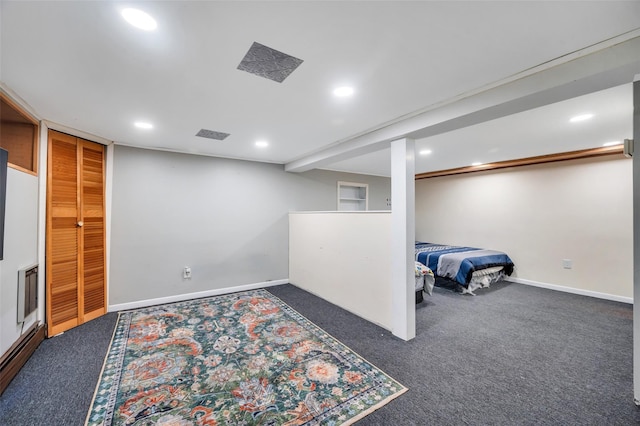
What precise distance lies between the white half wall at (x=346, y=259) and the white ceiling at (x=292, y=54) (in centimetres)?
136

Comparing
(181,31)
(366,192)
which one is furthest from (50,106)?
(366,192)

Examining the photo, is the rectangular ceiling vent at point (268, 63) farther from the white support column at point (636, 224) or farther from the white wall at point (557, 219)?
the white wall at point (557, 219)

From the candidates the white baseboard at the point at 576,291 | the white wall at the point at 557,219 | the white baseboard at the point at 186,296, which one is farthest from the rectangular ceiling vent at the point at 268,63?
the white baseboard at the point at 576,291

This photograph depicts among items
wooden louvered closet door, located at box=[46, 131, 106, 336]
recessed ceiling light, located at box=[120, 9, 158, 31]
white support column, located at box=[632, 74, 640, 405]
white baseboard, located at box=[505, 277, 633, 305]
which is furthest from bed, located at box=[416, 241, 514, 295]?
wooden louvered closet door, located at box=[46, 131, 106, 336]

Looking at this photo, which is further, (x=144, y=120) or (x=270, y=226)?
(x=270, y=226)

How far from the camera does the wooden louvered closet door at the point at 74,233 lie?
2.83 metres

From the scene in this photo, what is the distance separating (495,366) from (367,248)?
1.67 metres

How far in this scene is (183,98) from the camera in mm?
2215

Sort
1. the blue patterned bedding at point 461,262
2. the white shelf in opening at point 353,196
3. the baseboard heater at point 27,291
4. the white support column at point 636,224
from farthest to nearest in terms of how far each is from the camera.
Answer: the white shelf in opening at point 353,196, the blue patterned bedding at point 461,262, the baseboard heater at point 27,291, the white support column at point 636,224

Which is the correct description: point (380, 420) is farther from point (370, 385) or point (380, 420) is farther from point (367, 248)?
point (367, 248)

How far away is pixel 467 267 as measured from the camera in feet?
14.3

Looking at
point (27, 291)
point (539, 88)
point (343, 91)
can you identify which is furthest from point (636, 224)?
point (27, 291)

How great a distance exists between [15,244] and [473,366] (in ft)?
13.8

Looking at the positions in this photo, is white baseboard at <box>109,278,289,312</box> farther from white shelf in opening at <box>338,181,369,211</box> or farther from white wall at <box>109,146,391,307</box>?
white shelf in opening at <box>338,181,369,211</box>
